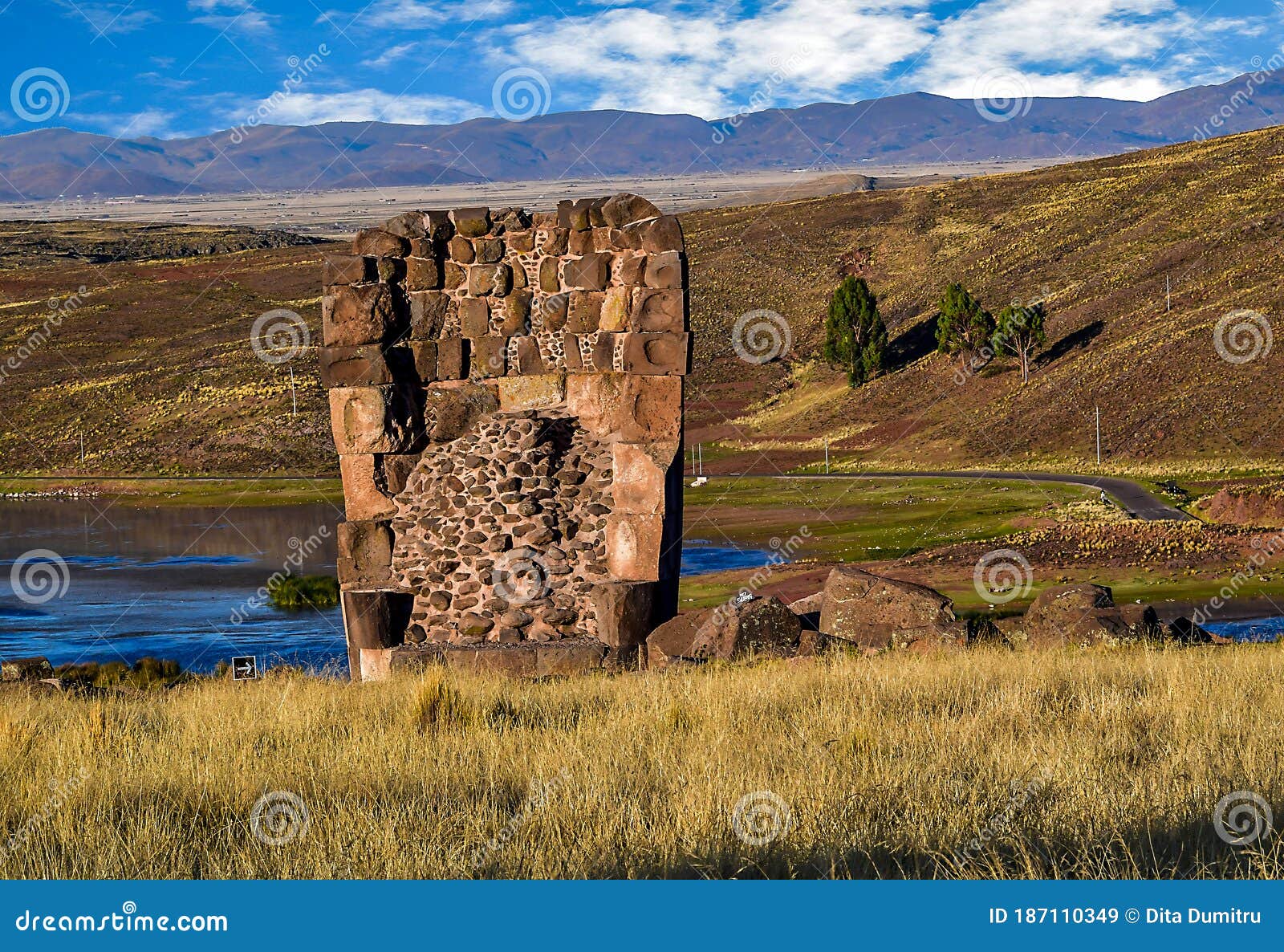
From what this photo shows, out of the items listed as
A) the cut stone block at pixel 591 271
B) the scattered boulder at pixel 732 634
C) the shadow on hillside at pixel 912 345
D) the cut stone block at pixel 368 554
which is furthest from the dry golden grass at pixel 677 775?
the shadow on hillside at pixel 912 345

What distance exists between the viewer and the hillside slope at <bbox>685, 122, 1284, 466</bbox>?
61.1 m

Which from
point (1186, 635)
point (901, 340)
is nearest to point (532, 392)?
point (1186, 635)

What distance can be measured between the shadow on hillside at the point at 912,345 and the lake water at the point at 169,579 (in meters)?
36.0

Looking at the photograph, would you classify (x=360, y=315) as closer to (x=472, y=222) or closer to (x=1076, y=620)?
(x=472, y=222)

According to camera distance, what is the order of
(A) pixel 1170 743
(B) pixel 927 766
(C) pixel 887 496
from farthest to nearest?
(C) pixel 887 496 → (A) pixel 1170 743 → (B) pixel 927 766

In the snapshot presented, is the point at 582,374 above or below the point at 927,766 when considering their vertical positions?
above

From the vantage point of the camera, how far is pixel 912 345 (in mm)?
81750

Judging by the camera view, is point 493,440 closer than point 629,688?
No

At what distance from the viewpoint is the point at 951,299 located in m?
73.5

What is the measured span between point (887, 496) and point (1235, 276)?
2769 cm

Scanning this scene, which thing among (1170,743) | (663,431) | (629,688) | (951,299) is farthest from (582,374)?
(951,299)

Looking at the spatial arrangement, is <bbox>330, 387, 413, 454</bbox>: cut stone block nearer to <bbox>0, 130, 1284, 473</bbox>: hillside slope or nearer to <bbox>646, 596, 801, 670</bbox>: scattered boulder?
<bbox>646, 596, 801, 670</bbox>: scattered boulder

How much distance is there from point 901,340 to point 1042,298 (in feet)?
26.9

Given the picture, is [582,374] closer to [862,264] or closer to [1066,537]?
[1066,537]
